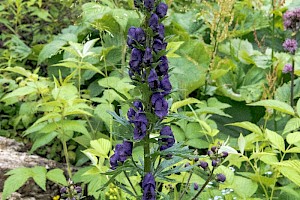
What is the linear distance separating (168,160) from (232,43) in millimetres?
2803

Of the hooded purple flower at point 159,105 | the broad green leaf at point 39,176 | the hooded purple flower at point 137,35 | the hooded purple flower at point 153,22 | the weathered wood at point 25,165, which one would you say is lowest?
the weathered wood at point 25,165

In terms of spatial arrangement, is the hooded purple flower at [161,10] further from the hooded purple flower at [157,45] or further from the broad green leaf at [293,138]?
the broad green leaf at [293,138]

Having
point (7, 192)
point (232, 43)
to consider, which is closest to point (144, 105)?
point (7, 192)

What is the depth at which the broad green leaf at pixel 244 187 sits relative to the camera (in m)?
2.26

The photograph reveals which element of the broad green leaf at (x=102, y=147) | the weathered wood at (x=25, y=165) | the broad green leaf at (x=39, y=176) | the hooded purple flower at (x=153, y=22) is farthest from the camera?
the weathered wood at (x=25, y=165)

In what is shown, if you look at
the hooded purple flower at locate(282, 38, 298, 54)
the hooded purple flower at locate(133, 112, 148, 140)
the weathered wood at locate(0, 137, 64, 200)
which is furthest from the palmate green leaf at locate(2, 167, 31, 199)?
the hooded purple flower at locate(282, 38, 298, 54)

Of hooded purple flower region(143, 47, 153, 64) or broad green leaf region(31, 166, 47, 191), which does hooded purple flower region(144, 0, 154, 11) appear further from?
broad green leaf region(31, 166, 47, 191)

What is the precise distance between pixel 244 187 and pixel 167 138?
0.77m

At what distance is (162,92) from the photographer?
→ 1.55m

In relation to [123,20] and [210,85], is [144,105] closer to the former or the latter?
[123,20]

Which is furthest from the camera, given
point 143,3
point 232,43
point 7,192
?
point 232,43

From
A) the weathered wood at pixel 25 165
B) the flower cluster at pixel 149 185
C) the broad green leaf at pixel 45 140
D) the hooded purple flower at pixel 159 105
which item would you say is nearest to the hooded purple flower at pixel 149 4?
the hooded purple flower at pixel 159 105

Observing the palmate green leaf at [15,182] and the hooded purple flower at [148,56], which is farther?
the palmate green leaf at [15,182]

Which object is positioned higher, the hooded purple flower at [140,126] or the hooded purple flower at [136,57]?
the hooded purple flower at [136,57]
